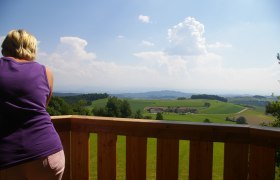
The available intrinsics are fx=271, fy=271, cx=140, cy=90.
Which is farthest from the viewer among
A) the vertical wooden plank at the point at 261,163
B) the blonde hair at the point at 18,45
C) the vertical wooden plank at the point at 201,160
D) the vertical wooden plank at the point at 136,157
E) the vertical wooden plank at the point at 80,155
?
the vertical wooden plank at the point at 80,155

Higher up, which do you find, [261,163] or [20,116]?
[20,116]

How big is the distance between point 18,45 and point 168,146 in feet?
4.22

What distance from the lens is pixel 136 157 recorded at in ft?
7.22

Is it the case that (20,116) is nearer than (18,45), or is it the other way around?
(20,116)

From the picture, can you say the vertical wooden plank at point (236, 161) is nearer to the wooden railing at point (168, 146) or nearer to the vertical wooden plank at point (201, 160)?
the wooden railing at point (168, 146)

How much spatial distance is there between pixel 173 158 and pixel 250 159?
56 centimetres

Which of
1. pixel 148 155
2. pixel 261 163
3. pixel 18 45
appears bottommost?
pixel 148 155

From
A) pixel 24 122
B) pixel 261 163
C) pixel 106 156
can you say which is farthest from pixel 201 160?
pixel 24 122

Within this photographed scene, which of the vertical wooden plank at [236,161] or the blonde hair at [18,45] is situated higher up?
the blonde hair at [18,45]

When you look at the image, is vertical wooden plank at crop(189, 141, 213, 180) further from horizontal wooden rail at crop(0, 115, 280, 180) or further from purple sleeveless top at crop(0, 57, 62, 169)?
purple sleeveless top at crop(0, 57, 62, 169)

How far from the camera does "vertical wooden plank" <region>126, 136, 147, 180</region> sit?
2174 millimetres

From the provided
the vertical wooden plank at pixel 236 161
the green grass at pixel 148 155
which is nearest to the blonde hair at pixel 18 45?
the green grass at pixel 148 155

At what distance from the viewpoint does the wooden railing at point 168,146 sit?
6.35 feet

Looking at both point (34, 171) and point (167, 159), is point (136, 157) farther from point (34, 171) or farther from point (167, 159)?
point (34, 171)
